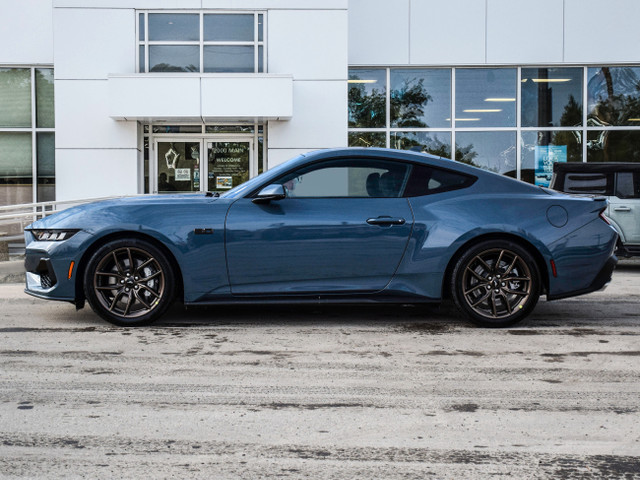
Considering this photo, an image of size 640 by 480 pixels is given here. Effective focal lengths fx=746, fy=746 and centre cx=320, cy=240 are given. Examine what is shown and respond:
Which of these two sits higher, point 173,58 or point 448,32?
point 448,32

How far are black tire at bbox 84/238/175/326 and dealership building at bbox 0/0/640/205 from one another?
915 cm

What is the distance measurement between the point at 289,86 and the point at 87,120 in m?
4.29

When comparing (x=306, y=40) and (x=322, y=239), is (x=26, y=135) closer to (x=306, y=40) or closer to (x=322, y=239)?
(x=306, y=40)

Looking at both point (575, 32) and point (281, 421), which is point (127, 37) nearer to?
point (575, 32)

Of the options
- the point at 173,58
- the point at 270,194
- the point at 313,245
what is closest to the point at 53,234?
the point at 270,194

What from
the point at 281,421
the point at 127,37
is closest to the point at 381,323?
the point at 281,421

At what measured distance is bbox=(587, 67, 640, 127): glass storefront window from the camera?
17.0 meters

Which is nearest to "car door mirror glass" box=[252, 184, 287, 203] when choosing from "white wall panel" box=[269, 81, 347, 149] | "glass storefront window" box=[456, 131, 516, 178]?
"white wall panel" box=[269, 81, 347, 149]

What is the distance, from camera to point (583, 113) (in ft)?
56.1

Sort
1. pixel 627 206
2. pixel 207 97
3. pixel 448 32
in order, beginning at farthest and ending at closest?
1. pixel 448 32
2. pixel 207 97
3. pixel 627 206

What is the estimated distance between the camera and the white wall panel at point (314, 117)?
51.4ft

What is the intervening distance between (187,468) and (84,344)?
2.82 m

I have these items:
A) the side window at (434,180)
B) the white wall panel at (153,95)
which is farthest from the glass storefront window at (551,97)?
the side window at (434,180)

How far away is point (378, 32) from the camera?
1661 cm
